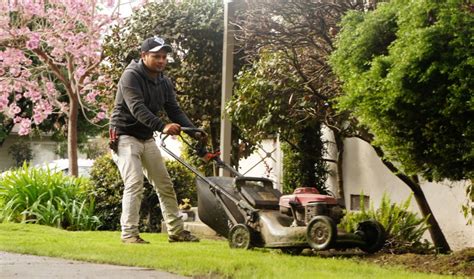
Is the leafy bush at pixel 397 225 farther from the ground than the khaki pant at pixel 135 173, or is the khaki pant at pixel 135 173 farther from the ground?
the khaki pant at pixel 135 173

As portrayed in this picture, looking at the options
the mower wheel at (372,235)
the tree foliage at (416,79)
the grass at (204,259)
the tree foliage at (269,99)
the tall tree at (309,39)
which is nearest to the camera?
the tree foliage at (416,79)

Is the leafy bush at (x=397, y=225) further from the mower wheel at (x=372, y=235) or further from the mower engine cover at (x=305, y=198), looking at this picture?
the mower engine cover at (x=305, y=198)

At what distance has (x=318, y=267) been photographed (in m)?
7.91

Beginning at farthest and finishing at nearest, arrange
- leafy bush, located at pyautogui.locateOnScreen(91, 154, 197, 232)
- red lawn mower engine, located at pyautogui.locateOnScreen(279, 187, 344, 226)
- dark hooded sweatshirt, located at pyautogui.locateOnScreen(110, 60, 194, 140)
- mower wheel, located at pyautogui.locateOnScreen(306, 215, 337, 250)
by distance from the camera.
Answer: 1. leafy bush, located at pyautogui.locateOnScreen(91, 154, 197, 232)
2. dark hooded sweatshirt, located at pyautogui.locateOnScreen(110, 60, 194, 140)
3. red lawn mower engine, located at pyautogui.locateOnScreen(279, 187, 344, 226)
4. mower wheel, located at pyautogui.locateOnScreen(306, 215, 337, 250)

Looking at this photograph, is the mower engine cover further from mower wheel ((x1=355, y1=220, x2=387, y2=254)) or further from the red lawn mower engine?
mower wheel ((x1=355, y1=220, x2=387, y2=254))

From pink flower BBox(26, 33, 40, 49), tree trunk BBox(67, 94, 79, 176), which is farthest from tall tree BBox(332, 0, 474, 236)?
pink flower BBox(26, 33, 40, 49)

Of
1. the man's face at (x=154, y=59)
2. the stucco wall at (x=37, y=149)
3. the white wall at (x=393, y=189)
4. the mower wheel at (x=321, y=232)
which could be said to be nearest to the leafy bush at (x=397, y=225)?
the white wall at (x=393, y=189)

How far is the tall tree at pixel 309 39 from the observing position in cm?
1025

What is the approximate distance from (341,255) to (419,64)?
103 inches

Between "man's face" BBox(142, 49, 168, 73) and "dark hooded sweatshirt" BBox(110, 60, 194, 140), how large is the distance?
8 centimetres

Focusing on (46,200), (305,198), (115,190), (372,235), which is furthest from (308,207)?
(46,200)

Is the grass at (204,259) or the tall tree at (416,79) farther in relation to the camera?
the grass at (204,259)

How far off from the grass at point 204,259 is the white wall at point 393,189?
10.8ft

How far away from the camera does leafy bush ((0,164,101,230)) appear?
14.6 metres
